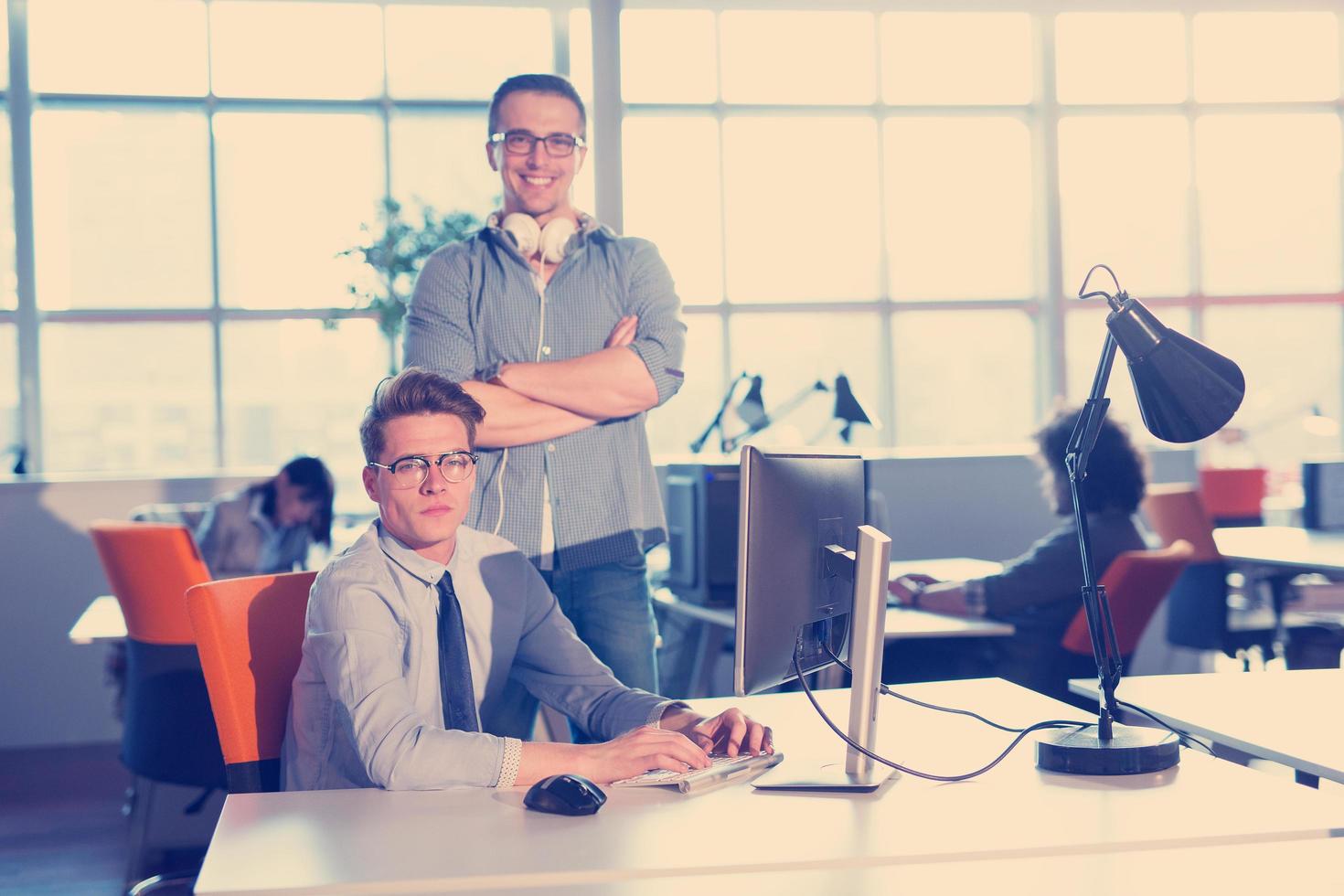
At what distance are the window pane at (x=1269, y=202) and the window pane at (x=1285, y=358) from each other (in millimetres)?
139

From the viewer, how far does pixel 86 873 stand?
3.48 metres

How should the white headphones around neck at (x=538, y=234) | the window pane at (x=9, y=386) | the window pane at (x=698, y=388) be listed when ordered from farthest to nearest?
the window pane at (x=698, y=388), the window pane at (x=9, y=386), the white headphones around neck at (x=538, y=234)

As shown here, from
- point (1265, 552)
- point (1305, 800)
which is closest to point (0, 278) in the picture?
point (1265, 552)

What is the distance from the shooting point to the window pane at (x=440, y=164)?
5.83m

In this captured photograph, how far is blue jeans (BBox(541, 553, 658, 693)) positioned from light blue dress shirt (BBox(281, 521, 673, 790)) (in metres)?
0.19

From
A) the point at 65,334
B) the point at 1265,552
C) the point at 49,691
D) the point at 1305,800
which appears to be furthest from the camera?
the point at 65,334

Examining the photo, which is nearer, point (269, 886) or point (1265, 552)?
point (269, 886)

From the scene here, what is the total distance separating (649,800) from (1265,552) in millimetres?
3435

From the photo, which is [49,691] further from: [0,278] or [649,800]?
[649,800]

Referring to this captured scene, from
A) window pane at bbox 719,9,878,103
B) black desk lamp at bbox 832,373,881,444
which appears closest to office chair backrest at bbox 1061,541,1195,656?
black desk lamp at bbox 832,373,881,444

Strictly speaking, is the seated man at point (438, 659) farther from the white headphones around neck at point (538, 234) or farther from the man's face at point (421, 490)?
the white headphones around neck at point (538, 234)

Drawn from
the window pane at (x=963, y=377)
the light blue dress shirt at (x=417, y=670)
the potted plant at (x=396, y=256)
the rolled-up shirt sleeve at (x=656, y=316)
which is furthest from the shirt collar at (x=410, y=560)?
the window pane at (x=963, y=377)

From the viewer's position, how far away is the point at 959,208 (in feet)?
20.8

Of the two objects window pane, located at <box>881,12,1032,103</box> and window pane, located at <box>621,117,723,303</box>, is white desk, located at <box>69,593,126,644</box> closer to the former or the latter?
window pane, located at <box>621,117,723,303</box>
